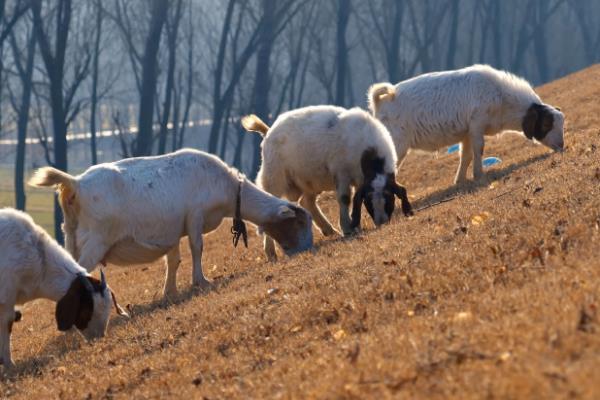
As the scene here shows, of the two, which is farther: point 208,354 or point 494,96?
point 494,96

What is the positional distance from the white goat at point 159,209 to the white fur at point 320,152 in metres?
0.88

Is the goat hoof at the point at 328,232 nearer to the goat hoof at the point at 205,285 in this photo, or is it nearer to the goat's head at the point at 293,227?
the goat's head at the point at 293,227

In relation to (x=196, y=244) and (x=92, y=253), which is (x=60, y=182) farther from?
(x=196, y=244)

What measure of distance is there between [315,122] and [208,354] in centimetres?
678

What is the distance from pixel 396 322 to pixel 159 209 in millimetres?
6069

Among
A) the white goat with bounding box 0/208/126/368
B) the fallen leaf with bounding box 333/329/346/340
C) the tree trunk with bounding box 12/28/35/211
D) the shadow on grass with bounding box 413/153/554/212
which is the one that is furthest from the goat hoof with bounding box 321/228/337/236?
the tree trunk with bounding box 12/28/35/211

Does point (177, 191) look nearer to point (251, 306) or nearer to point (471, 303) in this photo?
point (251, 306)

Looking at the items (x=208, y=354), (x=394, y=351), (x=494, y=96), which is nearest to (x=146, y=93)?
(x=494, y=96)

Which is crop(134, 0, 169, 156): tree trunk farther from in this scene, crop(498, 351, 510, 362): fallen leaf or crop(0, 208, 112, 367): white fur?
crop(498, 351, 510, 362): fallen leaf

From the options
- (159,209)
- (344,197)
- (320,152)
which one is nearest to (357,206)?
(344,197)

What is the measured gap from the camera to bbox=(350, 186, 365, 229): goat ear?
14.5 m

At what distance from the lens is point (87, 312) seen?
39.7ft

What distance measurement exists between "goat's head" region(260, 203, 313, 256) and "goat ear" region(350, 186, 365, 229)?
58 cm

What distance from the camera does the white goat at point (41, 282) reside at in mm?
11625
